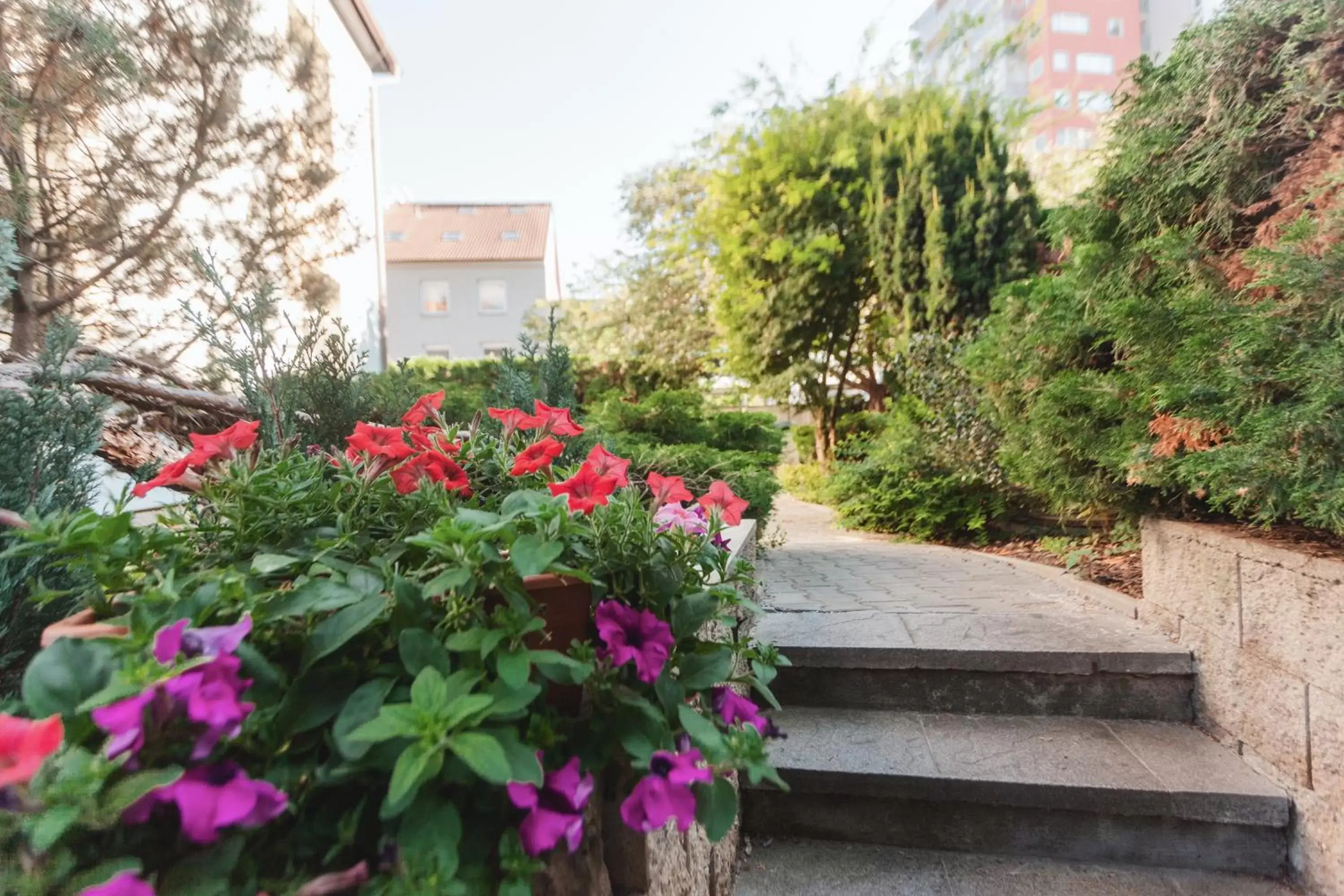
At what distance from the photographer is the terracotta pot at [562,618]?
0.81 meters

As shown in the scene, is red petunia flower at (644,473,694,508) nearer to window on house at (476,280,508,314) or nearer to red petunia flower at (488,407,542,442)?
red petunia flower at (488,407,542,442)

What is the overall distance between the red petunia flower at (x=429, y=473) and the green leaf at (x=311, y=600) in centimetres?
29

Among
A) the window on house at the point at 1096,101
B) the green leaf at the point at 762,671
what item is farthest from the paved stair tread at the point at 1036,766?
the window on house at the point at 1096,101

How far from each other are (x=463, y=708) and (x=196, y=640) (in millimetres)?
256

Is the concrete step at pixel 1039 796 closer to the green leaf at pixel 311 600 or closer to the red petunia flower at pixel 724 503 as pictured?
the red petunia flower at pixel 724 503

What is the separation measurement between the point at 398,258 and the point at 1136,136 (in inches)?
1022

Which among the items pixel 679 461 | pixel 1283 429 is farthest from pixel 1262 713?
pixel 679 461

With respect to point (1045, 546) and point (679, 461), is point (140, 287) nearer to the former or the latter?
point (679, 461)

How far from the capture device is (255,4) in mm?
4164

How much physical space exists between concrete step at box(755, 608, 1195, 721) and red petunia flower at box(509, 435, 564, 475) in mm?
1127

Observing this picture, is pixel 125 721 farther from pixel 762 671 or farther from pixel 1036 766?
pixel 1036 766

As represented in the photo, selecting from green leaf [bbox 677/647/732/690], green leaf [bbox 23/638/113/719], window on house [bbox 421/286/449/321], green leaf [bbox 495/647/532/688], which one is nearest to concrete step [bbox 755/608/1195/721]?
green leaf [bbox 677/647/732/690]

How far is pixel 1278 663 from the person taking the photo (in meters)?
1.59

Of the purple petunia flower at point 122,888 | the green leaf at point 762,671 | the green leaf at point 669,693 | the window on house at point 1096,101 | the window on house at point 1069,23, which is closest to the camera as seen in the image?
the purple petunia flower at point 122,888
